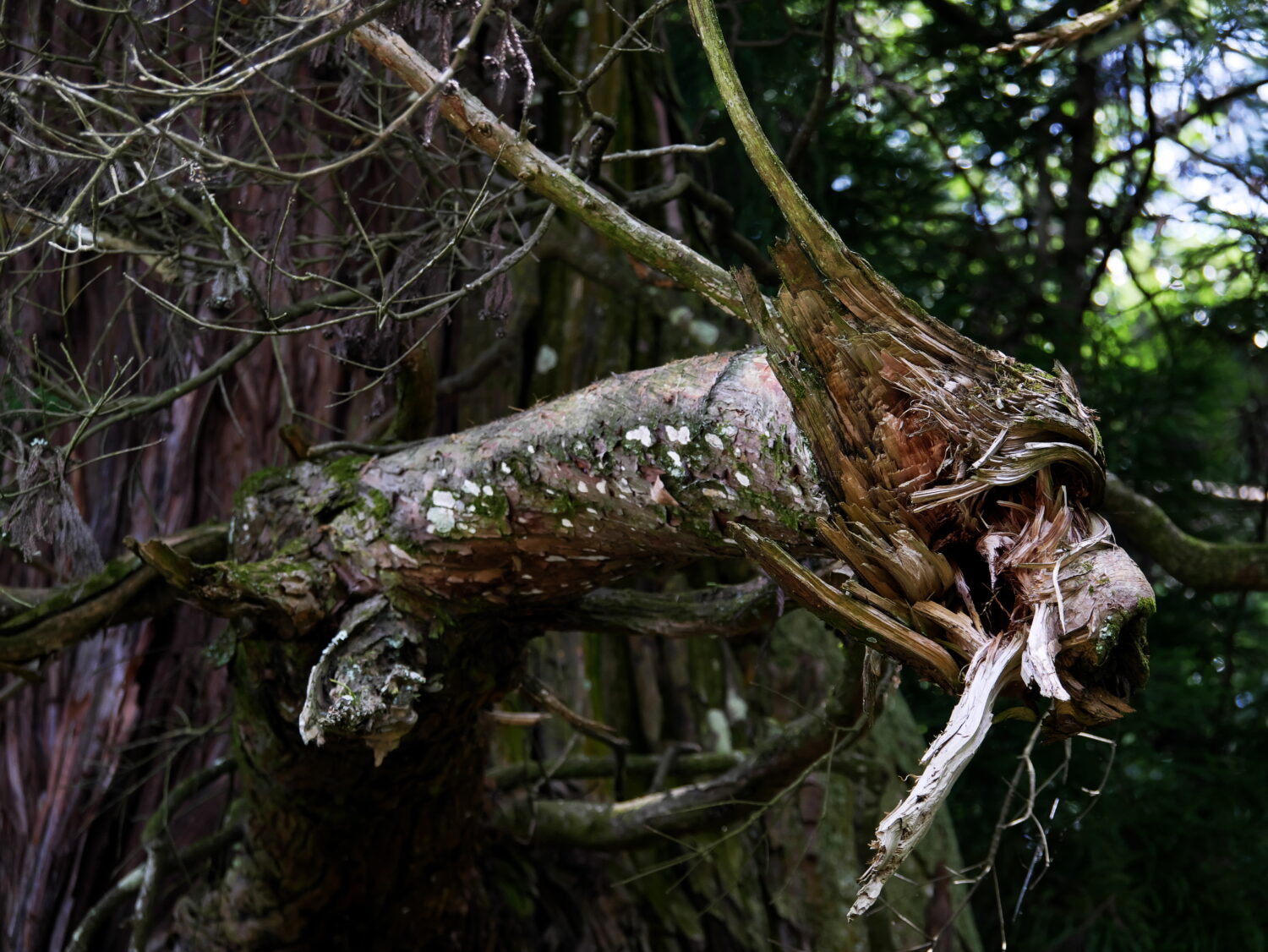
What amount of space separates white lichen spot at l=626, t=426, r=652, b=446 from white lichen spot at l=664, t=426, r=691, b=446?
1.3 inches

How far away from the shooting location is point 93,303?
332 centimetres

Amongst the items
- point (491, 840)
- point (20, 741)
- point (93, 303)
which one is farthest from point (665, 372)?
point (20, 741)

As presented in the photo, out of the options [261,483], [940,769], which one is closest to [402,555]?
[261,483]

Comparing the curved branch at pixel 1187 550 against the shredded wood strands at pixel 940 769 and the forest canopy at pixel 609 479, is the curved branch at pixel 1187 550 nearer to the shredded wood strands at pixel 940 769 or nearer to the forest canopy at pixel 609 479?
the forest canopy at pixel 609 479

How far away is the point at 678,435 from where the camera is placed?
5.11 feet

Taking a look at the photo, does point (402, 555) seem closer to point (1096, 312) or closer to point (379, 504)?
point (379, 504)

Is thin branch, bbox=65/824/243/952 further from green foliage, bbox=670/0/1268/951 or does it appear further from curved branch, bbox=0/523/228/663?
green foliage, bbox=670/0/1268/951

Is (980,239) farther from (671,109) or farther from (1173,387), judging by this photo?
(671,109)

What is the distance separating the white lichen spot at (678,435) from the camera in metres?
1.55

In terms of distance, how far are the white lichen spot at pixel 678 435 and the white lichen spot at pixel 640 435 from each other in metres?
0.03

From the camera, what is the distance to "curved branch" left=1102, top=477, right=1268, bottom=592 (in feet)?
8.82

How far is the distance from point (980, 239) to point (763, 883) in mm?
2519

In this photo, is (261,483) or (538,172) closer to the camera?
(538,172)

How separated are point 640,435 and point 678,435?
7 centimetres
